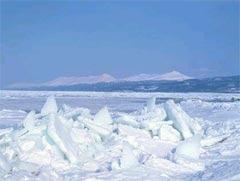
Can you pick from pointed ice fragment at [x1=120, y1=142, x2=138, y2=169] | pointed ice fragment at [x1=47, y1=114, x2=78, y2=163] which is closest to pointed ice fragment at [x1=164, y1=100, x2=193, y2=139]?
pointed ice fragment at [x1=120, y1=142, x2=138, y2=169]

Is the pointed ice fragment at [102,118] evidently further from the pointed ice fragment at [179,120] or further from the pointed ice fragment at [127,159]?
the pointed ice fragment at [127,159]

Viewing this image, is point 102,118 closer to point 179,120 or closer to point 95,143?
point 95,143

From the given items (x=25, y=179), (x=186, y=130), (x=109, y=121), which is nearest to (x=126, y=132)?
(x=109, y=121)

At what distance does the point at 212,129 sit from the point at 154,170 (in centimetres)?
334

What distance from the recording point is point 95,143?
7781 millimetres

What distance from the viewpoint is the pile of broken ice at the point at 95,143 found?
6.79m

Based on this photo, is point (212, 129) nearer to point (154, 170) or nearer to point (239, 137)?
point (239, 137)

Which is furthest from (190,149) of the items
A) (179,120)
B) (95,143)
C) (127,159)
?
(95,143)

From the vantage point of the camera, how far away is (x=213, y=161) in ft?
23.5

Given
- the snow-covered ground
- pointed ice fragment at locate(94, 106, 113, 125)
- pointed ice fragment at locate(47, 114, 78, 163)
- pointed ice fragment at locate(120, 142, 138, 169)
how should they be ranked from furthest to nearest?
pointed ice fragment at locate(94, 106, 113, 125) < pointed ice fragment at locate(47, 114, 78, 163) < pointed ice fragment at locate(120, 142, 138, 169) < the snow-covered ground

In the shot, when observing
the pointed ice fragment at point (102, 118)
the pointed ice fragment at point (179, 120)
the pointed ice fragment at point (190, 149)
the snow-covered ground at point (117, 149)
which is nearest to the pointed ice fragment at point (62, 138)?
the snow-covered ground at point (117, 149)

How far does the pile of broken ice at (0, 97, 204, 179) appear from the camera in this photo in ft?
22.3

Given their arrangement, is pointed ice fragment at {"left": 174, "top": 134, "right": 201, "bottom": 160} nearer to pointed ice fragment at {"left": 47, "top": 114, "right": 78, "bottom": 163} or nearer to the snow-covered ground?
the snow-covered ground

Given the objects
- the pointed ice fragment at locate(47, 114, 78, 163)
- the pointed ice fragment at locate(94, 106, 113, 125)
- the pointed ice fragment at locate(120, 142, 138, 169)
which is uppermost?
the pointed ice fragment at locate(94, 106, 113, 125)
